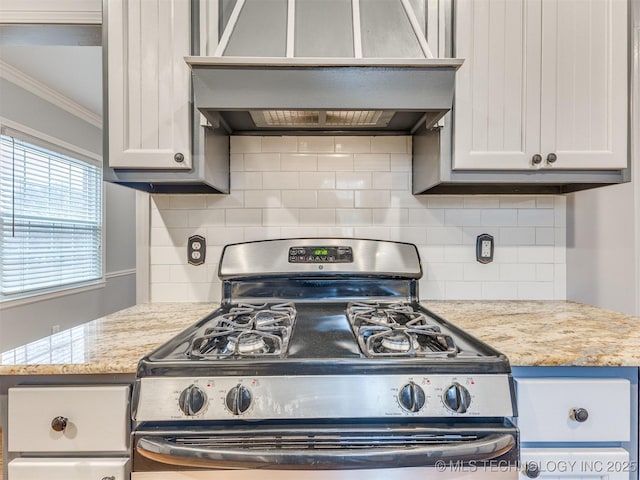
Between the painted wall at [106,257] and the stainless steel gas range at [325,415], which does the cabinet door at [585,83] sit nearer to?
the stainless steel gas range at [325,415]

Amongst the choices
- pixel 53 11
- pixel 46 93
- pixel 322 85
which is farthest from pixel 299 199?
pixel 46 93

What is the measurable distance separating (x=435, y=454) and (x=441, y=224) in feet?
3.44

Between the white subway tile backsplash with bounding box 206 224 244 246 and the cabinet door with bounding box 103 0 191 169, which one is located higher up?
the cabinet door with bounding box 103 0 191 169

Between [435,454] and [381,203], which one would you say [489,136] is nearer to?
[381,203]

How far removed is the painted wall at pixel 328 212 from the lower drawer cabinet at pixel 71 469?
0.82 metres

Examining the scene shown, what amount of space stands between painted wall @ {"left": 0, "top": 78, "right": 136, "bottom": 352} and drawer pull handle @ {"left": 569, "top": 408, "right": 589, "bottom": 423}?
336cm

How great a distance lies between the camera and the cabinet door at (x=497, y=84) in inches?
50.6

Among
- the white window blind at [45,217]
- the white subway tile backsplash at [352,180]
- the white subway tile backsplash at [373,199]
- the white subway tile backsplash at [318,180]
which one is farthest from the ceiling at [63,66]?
the white subway tile backsplash at [373,199]

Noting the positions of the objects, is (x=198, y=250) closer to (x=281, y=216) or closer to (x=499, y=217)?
(x=281, y=216)

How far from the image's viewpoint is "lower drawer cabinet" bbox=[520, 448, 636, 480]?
91 centimetres

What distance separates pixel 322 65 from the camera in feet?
3.67

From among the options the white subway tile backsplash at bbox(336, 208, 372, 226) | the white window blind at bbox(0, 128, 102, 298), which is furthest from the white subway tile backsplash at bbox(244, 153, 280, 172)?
the white window blind at bbox(0, 128, 102, 298)

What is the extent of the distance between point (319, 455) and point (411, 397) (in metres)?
0.24

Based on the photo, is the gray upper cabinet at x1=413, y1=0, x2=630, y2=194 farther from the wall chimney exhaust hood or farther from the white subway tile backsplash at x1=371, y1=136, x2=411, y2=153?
the white subway tile backsplash at x1=371, y1=136, x2=411, y2=153
